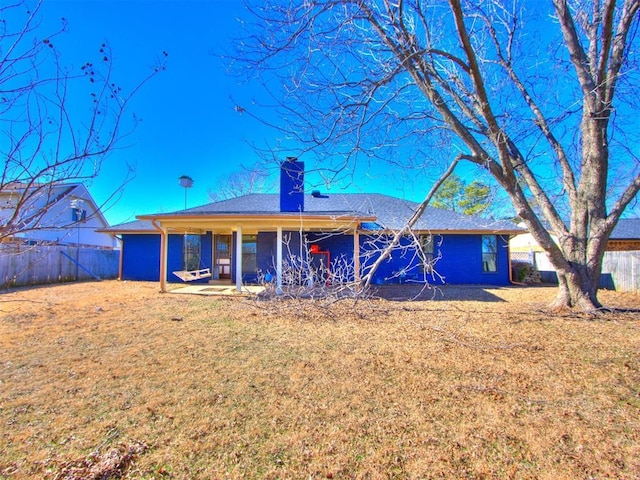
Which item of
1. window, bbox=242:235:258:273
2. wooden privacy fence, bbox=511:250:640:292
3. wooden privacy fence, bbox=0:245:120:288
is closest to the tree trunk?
wooden privacy fence, bbox=511:250:640:292

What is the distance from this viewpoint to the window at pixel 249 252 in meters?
12.9

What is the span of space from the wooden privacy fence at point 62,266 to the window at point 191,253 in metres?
4.51

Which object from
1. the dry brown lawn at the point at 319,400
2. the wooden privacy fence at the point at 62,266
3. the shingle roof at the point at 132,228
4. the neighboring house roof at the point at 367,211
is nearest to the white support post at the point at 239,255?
the neighboring house roof at the point at 367,211

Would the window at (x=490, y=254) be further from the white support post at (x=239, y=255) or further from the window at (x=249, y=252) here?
the white support post at (x=239, y=255)

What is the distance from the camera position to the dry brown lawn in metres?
2.24

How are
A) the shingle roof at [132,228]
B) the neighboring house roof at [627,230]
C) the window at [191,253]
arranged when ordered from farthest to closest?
1. the neighboring house roof at [627,230]
2. the window at [191,253]
3. the shingle roof at [132,228]

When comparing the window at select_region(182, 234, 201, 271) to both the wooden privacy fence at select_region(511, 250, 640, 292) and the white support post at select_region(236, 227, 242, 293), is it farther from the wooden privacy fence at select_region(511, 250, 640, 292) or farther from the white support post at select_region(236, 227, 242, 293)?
the wooden privacy fence at select_region(511, 250, 640, 292)

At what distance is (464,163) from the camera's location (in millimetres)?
7168

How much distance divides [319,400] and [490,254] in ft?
40.0

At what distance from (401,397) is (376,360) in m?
1.04

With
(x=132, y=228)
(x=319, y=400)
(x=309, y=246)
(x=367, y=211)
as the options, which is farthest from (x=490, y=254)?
(x=132, y=228)

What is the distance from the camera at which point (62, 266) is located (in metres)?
14.5

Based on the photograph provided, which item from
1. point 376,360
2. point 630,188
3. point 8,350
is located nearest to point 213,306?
point 8,350

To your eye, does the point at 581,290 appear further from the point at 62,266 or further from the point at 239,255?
the point at 62,266
